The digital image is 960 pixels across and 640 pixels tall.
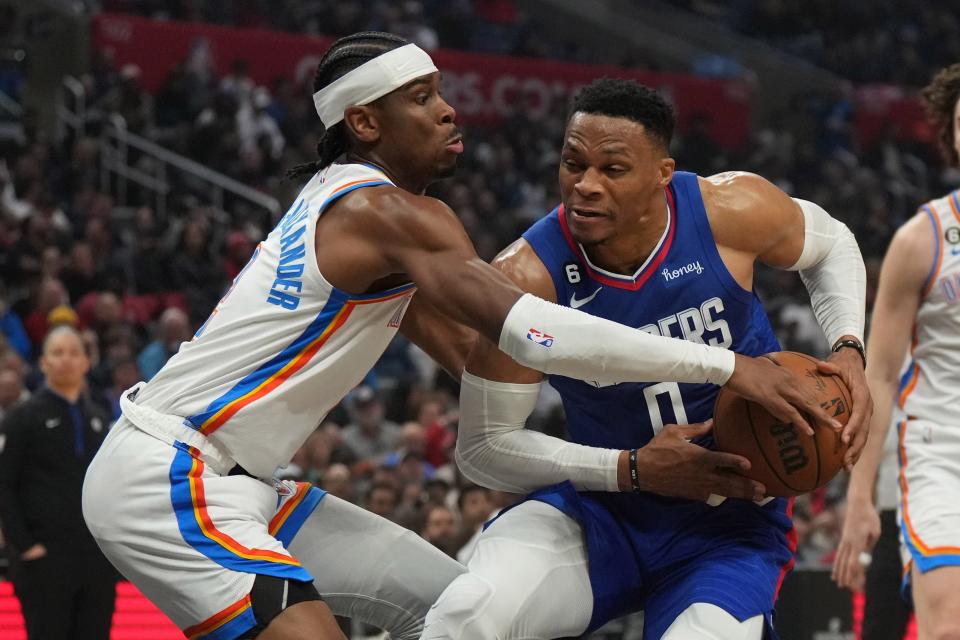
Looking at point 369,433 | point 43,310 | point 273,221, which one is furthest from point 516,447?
point 273,221

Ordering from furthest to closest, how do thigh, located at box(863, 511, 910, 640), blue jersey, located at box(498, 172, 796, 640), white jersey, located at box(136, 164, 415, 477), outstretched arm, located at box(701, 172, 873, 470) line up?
thigh, located at box(863, 511, 910, 640), outstretched arm, located at box(701, 172, 873, 470), blue jersey, located at box(498, 172, 796, 640), white jersey, located at box(136, 164, 415, 477)

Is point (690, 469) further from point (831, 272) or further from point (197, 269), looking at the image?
point (197, 269)

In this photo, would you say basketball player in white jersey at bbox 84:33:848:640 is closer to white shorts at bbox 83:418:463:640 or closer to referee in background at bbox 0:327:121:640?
white shorts at bbox 83:418:463:640

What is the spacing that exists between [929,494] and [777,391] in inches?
49.1

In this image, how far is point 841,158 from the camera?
17.7m

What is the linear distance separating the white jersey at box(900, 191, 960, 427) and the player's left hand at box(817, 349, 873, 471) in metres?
0.79

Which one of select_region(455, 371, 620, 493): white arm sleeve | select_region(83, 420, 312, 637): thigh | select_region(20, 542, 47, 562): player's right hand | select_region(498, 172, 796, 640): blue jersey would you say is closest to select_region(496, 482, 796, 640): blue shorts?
select_region(498, 172, 796, 640): blue jersey

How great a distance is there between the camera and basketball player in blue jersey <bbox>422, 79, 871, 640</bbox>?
3.59 metres

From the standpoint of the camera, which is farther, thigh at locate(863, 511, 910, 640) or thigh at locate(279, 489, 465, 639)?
thigh at locate(863, 511, 910, 640)

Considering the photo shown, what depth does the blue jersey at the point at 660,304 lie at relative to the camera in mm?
3748

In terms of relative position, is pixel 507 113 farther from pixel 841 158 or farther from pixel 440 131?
pixel 440 131

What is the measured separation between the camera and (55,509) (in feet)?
20.4

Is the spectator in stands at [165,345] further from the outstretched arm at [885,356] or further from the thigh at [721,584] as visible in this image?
the thigh at [721,584]

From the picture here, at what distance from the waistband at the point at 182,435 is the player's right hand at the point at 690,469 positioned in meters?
1.07
